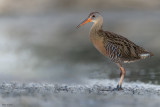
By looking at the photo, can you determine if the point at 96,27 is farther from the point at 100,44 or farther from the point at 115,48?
the point at 115,48

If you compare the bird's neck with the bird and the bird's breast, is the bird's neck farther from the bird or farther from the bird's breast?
the bird's breast

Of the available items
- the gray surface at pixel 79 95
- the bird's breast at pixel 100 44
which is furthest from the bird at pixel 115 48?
the gray surface at pixel 79 95

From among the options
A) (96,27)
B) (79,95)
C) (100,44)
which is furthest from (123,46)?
(79,95)

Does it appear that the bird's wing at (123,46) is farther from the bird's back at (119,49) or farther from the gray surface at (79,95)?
the gray surface at (79,95)

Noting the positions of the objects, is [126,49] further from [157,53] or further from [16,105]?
[157,53]

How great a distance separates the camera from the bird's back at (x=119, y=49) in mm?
12898

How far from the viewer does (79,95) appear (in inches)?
424

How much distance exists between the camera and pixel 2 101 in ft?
32.2

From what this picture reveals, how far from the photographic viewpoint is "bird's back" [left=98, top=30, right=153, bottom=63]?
508 inches

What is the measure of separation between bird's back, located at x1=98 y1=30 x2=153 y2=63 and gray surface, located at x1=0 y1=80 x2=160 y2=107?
0.93m

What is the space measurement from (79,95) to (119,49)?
110 inches

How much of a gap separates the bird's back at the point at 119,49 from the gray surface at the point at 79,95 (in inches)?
36.6

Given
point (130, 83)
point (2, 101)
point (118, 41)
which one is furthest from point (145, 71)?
point (2, 101)

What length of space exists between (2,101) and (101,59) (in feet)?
29.7
